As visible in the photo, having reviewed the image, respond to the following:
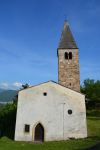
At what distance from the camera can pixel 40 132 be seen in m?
30.9

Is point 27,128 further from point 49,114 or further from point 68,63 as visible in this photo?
point 68,63

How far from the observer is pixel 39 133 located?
102ft

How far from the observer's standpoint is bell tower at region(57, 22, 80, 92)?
39.9 m

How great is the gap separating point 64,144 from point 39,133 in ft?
18.1

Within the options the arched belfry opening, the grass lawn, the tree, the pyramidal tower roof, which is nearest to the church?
the arched belfry opening

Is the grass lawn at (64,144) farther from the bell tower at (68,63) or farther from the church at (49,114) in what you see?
the bell tower at (68,63)

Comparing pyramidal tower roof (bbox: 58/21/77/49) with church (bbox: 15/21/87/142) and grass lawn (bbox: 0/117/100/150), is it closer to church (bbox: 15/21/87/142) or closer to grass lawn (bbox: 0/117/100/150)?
church (bbox: 15/21/87/142)

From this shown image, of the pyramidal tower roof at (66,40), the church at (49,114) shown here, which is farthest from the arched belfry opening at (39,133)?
the pyramidal tower roof at (66,40)

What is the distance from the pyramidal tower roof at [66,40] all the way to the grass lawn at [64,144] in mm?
12666

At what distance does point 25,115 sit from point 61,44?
1570 cm

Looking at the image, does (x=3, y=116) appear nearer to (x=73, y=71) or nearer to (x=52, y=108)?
(x=73, y=71)

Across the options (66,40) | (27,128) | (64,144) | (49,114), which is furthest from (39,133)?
(66,40)

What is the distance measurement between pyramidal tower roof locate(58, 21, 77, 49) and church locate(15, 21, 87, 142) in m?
12.0

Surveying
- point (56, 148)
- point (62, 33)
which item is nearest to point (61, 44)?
point (62, 33)
